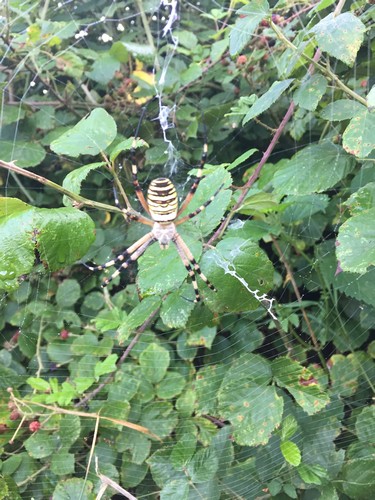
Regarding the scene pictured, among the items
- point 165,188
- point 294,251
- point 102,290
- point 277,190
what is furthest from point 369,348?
point 102,290

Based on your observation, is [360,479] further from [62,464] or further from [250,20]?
[250,20]

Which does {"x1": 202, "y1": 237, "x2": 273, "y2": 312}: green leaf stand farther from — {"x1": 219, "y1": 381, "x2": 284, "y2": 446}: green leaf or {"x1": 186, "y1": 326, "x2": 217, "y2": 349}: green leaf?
{"x1": 186, "y1": 326, "x2": 217, "y2": 349}: green leaf

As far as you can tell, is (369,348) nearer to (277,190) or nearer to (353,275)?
(353,275)

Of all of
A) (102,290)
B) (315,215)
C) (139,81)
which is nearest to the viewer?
(315,215)

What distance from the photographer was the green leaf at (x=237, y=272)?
1218 millimetres

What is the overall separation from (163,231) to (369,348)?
0.94m

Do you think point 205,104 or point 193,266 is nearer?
point 193,266

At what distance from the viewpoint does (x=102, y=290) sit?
2297 mm

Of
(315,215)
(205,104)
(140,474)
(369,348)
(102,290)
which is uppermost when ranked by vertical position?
(205,104)

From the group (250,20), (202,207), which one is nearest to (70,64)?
(250,20)

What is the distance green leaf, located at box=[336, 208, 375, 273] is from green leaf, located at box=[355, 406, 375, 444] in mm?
697

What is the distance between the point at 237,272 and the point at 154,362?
31.2 inches

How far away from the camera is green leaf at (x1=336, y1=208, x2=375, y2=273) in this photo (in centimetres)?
113

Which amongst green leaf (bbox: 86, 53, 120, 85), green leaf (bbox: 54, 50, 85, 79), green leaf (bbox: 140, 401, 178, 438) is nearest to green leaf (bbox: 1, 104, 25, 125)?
green leaf (bbox: 54, 50, 85, 79)
